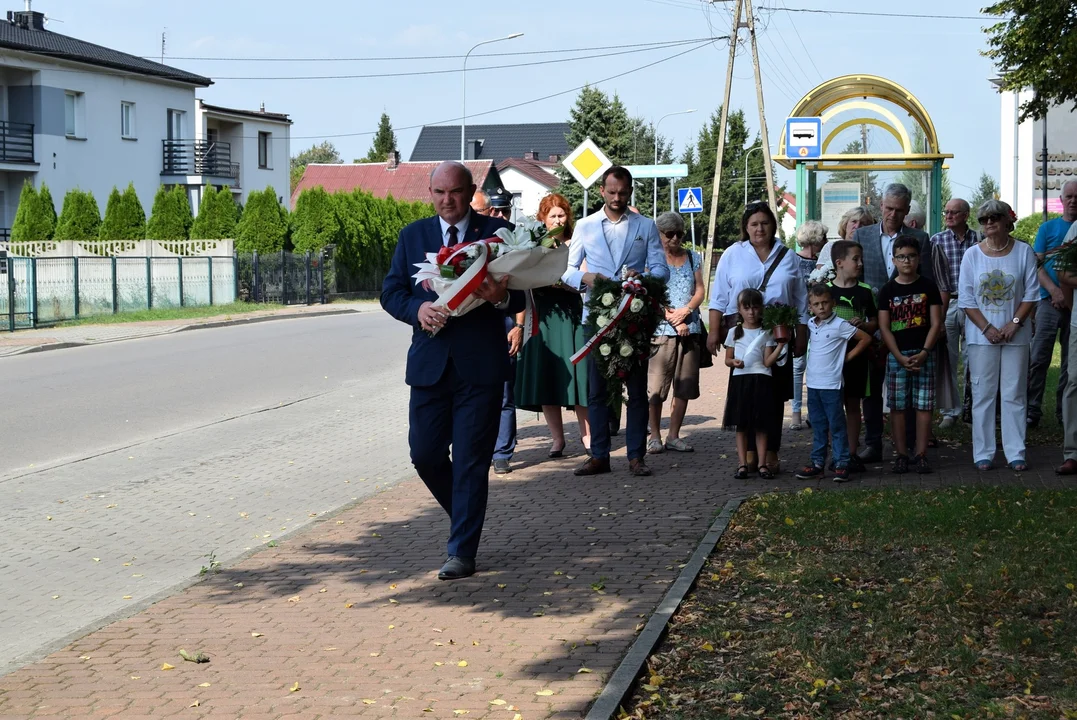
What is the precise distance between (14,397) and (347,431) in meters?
5.38

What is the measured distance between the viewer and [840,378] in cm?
917

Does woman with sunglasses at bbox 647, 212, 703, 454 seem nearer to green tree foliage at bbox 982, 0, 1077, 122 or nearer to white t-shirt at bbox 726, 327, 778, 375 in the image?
white t-shirt at bbox 726, 327, 778, 375

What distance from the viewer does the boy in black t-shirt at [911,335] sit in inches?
366

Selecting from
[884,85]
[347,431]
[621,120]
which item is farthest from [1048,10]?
[621,120]

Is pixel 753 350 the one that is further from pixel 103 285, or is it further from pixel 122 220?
pixel 122 220

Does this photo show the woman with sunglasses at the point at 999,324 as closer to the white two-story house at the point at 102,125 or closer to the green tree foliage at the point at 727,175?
the white two-story house at the point at 102,125

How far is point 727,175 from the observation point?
93.7 metres

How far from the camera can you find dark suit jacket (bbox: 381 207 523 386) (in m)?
6.57

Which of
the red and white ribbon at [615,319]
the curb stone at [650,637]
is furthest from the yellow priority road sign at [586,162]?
the curb stone at [650,637]

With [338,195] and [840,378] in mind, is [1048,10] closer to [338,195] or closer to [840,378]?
[840,378]

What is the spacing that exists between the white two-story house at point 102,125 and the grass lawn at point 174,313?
44.7 feet

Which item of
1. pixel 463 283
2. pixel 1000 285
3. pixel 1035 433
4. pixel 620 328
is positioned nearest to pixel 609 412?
pixel 620 328

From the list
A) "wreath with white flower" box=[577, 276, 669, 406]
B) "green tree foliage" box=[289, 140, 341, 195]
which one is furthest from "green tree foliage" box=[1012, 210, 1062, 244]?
"green tree foliage" box=[289, 140, 341, 195]

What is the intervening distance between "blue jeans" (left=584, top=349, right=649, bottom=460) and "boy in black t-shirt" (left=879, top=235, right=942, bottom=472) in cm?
183
